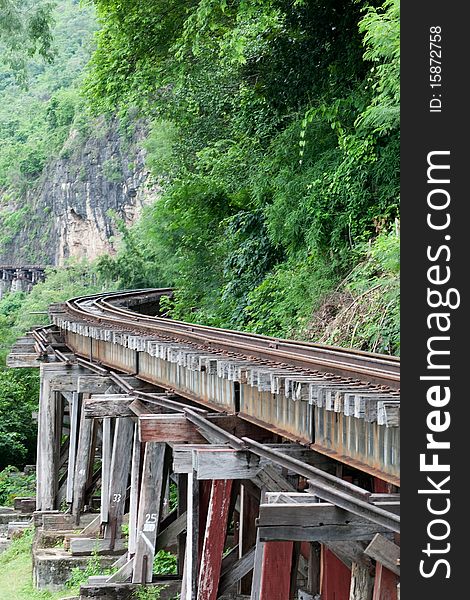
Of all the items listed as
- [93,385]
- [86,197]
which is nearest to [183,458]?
[93,385]

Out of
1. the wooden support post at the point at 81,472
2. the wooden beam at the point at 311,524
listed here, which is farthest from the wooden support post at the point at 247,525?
the wooden support post at the point at 81,472

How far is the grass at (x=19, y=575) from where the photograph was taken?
1046 centimetres

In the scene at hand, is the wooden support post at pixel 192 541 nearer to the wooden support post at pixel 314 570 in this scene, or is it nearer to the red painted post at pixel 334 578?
the wooden support post at pixel 314 570

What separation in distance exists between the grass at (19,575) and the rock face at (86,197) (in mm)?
42914

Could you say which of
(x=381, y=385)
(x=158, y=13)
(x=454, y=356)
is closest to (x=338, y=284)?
(x=158, y=13)

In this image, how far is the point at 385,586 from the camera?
15.0ft

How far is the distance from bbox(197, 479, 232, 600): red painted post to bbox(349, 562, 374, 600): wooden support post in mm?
1640

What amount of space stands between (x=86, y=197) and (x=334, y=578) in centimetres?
6031

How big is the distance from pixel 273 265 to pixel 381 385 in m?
12.3

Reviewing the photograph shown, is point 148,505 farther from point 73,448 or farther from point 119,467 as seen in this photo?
point 73,448

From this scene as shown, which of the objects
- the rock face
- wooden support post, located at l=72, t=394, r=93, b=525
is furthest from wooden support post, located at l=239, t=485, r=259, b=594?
the rock face

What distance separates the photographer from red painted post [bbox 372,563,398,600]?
455 centimetres

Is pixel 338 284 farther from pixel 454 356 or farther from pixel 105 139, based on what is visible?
pixel 105 139

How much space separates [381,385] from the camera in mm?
6035
